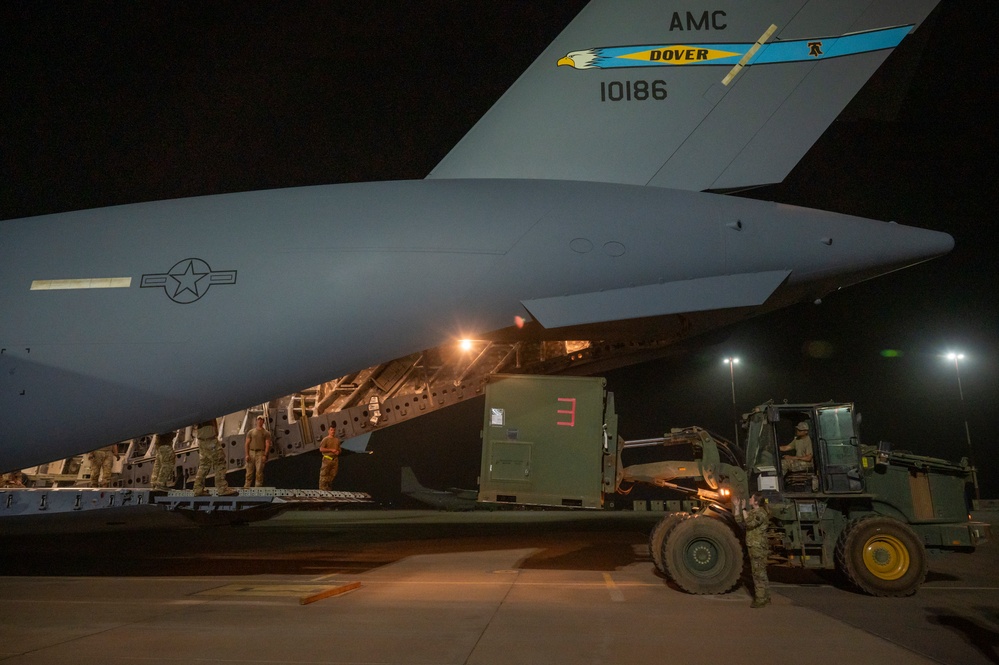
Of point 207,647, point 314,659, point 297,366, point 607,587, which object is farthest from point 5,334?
point 607,587

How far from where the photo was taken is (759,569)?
5.84 metres

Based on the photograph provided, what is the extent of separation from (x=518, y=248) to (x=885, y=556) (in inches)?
192

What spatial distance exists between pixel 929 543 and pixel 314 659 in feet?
20.9

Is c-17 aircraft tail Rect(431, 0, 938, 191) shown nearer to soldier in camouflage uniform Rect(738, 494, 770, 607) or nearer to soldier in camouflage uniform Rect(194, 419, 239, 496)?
soldier in camouflage uniform Rect(738, 494, 770, 607)

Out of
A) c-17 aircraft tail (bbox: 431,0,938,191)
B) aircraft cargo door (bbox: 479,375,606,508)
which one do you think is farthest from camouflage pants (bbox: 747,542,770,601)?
c-17 aircraft tail (bbox: 431,0,938,191)

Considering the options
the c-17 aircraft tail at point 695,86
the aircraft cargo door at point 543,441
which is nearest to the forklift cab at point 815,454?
the aircraft cargo door at point 543,441

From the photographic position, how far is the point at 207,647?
14.2ft

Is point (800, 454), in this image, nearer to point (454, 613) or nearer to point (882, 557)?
point (882, 557)

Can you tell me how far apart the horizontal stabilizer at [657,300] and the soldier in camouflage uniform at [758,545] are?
6.53 ft

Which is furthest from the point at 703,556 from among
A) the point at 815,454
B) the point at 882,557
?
the point at 882,557

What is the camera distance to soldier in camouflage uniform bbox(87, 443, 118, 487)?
1075cm

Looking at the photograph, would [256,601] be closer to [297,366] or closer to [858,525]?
[297,366]

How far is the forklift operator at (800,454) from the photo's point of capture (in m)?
7.14

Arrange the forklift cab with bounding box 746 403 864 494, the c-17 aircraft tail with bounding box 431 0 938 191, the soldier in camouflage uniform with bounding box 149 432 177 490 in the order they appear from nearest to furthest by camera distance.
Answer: the c-17 aircraft tail with bounding box 431 0 938 191 < the forklift cab with bounding box 746 403 864 494 < the soldier in camouflage uniform with bounding box 149 432 177 490
